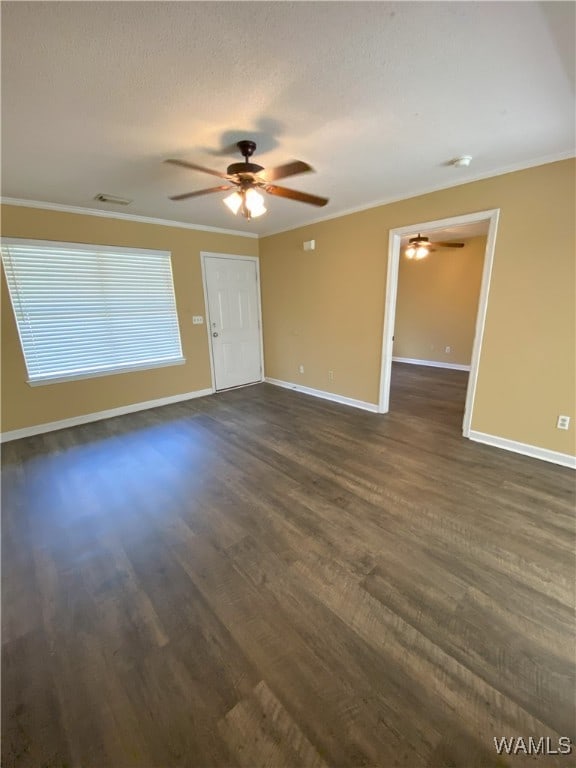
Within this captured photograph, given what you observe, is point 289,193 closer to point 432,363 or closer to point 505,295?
point 505,295

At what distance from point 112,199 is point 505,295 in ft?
13.4

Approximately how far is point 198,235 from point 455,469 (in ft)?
14.6

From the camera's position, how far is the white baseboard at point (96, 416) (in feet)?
11.6

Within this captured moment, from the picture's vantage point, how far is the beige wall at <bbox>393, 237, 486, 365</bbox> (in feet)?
19.4

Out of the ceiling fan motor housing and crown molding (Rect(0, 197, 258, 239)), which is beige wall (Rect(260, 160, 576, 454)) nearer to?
crown molding (Rect(0, 197, 258, 239))

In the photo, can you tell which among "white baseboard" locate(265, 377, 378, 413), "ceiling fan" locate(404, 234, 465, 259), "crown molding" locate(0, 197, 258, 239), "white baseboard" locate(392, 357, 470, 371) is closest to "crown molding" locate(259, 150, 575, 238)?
"crown molding" locate(0, 197, 258, 239)

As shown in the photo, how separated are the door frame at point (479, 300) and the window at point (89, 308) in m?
2.97

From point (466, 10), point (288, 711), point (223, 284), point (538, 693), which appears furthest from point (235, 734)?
point (223, 284)

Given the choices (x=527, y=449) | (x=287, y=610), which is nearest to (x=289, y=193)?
(x=287, y=610)

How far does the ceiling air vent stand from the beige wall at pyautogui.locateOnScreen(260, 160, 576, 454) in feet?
7.56

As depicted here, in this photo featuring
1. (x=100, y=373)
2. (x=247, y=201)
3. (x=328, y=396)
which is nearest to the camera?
(x=247, y=201)

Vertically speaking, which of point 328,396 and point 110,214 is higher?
point 110,214

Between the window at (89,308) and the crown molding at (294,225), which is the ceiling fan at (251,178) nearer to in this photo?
the crown molding at (294,225)

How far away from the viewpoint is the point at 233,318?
201 inches
